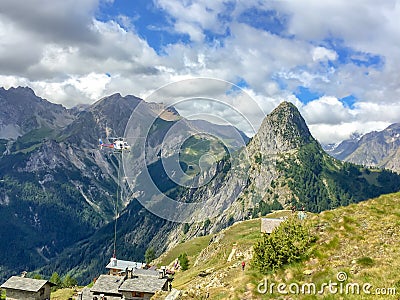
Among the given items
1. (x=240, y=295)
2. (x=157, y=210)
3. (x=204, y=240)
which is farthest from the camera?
(x=204, y=240)

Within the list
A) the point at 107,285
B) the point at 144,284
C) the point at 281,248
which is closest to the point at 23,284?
the point at 107,285

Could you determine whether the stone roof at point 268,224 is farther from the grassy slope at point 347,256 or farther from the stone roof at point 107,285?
the stone roof at point 107,285

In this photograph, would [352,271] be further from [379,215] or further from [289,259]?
[379,215]

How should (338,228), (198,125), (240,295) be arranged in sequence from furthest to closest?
1. (198,125)
2. (338,228)
3. (240,295)

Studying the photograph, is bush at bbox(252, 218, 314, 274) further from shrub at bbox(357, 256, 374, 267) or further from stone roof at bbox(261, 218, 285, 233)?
stone roof at bbox(261, 218, 285, 233)

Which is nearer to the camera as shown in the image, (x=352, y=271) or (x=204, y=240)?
(x=352, y=271)

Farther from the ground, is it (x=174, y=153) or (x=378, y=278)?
(x=174, y=153)

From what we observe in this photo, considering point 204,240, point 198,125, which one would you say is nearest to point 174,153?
point 198,125

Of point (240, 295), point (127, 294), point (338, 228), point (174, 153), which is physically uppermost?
point (174, 153)
